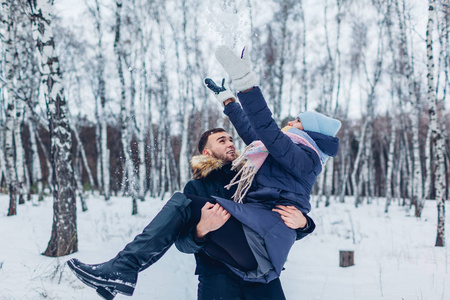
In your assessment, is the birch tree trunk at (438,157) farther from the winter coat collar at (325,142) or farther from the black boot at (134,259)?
the black boot at (134,259)

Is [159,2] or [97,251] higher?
[159,2]

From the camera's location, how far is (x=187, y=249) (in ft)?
7.09

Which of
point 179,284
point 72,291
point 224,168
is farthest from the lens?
point 179,284

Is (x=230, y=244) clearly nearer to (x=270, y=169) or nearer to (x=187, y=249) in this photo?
(x=187, y=249)

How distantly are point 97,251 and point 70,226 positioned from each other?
645mm

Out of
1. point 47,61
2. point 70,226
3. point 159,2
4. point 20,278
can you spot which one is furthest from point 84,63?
point 20,278

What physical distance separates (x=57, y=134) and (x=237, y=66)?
4159mm

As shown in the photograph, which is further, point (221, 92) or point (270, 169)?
point (221, 92)

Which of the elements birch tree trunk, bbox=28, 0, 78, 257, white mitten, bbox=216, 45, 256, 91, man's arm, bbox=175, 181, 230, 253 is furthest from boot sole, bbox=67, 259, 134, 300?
birch tree trunk, bbox=28, 0, 78, 257

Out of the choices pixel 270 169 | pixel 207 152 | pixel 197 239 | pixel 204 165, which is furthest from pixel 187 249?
pixel 207 152

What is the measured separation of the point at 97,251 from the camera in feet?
17.4

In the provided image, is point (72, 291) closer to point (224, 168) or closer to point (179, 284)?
point (179, 284)

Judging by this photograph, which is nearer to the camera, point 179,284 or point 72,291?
point 72,291

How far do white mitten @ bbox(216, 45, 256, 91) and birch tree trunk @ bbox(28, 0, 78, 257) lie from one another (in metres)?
4.09
